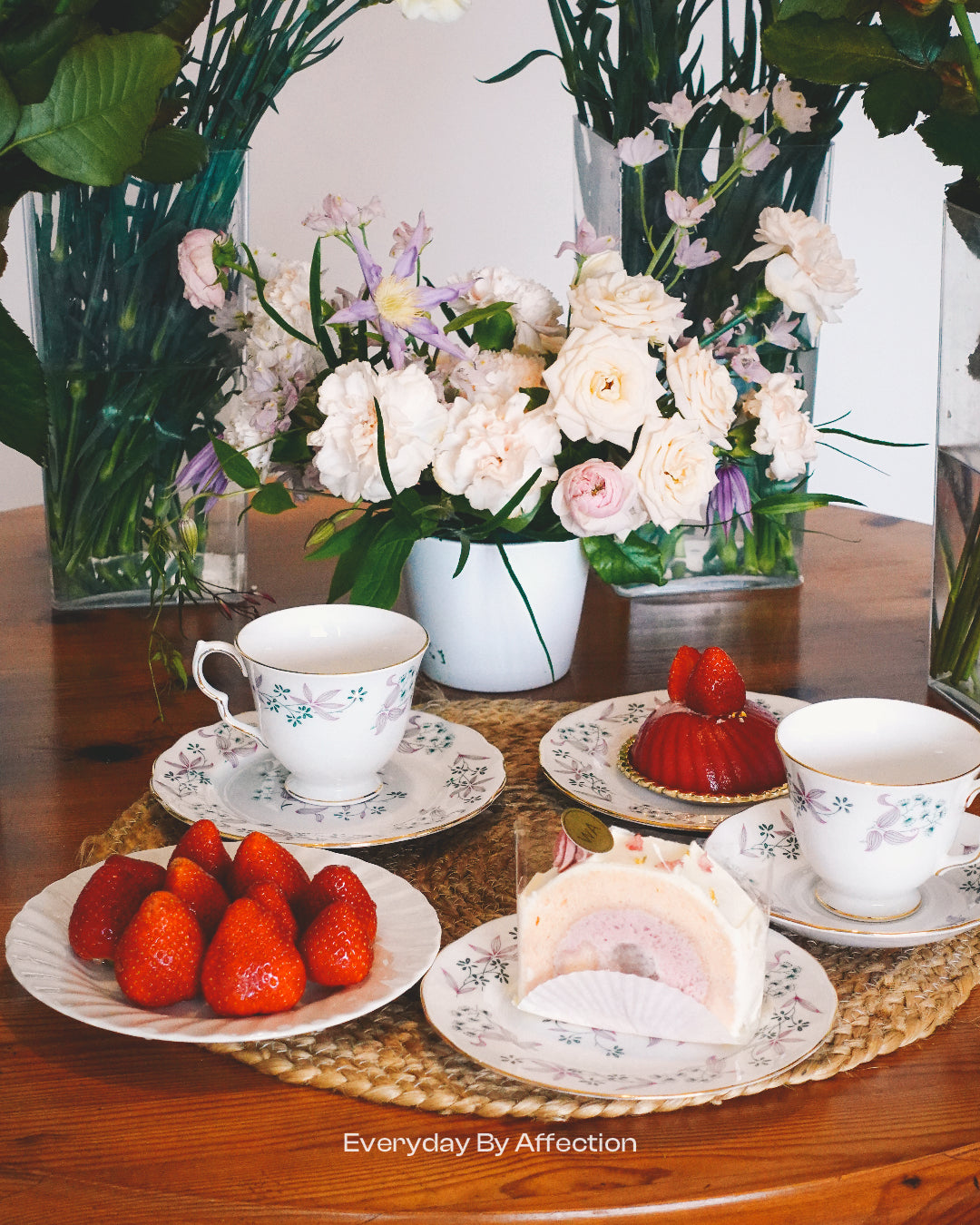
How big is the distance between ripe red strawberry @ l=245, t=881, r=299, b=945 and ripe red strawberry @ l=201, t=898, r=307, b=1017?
22mm

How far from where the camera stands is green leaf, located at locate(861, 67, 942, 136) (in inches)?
39.3

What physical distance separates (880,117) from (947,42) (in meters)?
0.07

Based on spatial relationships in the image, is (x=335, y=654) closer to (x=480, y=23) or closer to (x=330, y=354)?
(x=330, y=354)

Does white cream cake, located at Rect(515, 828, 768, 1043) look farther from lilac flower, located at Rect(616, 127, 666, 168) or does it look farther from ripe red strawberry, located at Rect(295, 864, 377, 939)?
lilac flower, located at Rect(616, 127, 666, 168)

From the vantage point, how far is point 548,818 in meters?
0.72

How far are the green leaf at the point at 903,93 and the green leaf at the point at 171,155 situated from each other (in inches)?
19.4

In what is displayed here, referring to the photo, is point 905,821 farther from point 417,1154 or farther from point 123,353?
point 123,353

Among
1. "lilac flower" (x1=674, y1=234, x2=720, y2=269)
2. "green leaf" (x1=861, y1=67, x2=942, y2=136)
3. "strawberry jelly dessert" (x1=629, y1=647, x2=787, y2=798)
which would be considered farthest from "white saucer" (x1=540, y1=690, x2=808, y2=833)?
"green leaf" (x1=861, y1=67, x2=942, y2=136)

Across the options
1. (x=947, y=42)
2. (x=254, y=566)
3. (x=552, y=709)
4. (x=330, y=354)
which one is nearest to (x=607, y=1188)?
(x=552, y=709)

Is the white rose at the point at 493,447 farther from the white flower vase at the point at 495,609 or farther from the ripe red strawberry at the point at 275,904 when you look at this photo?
the ripe red strawberry at the point at 275,904

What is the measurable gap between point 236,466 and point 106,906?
45 cm

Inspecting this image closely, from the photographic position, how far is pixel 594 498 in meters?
0.98

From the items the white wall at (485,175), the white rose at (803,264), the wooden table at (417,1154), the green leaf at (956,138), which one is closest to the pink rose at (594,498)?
the white rose at (803,264)

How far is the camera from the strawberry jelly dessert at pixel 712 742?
2.96 ft
